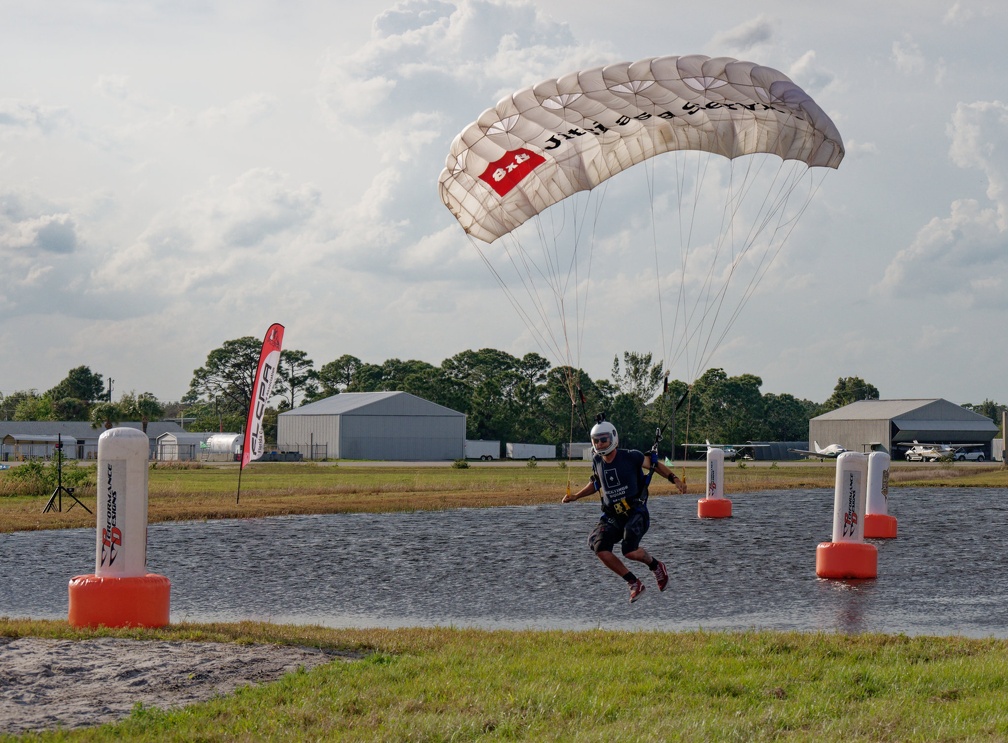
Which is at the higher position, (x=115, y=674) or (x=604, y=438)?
(x=604, y=438)

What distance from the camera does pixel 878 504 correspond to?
24578 millimetres

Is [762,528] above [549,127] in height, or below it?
below

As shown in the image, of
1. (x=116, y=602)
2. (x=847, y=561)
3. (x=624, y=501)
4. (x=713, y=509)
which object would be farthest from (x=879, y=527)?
(x=116, y=602)

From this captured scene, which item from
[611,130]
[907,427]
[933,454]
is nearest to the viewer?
[611,130]

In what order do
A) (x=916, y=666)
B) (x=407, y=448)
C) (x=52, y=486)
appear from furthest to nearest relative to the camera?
(x=407, y=448) → (x=52, y=486) → (x=916, y=666)

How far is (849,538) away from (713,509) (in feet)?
41.6

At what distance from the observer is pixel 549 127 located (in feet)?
76.9

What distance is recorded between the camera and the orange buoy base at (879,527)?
24109mm

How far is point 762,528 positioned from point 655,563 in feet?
44.5

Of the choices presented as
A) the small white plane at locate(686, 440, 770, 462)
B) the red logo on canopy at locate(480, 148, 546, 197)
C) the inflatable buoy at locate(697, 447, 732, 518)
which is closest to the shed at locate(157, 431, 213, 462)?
the small white plane at locate(686, 440, 770, 462)

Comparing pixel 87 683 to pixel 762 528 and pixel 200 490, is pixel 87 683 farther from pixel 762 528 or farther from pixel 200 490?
pixel 200 490

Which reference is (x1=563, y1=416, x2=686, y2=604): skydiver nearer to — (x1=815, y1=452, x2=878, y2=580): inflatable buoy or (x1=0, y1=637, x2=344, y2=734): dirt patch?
(x1=0, y1=637, x2=344, y2=734): dirt patch

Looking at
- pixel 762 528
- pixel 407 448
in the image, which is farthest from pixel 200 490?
pixel 407 448

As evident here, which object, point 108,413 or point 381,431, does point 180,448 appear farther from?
point 381,431
